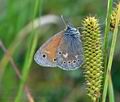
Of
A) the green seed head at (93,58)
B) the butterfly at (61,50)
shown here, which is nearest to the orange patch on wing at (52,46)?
the butterfly at (61,50)

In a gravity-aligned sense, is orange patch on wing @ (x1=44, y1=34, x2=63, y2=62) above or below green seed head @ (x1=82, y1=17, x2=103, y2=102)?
above

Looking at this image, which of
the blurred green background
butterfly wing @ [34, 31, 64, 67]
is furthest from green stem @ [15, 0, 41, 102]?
the blurred green background

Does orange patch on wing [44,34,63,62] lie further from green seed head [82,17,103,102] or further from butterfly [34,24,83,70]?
green seed head [82,17,103,102]

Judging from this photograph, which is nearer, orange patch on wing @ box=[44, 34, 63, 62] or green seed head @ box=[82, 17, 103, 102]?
green seed head @ box=[82, 17, 103, 102]

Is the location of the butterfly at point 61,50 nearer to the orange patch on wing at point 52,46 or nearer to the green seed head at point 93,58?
the orange patch on wing at point 52,46

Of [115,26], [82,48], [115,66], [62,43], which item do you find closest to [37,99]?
[115,66]

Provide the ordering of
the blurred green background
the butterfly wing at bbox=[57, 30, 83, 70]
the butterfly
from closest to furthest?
the butterfly wing at bbox=[57, 30, 83, 70]
the butterfly
the blurred green background

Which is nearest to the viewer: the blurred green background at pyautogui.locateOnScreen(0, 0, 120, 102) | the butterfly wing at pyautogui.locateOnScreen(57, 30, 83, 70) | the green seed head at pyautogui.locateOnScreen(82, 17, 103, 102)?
the green seed head at pyautogui.locateOnScreen(82, 17, 103, 102)

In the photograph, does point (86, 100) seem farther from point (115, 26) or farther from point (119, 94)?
point (115, 26)
